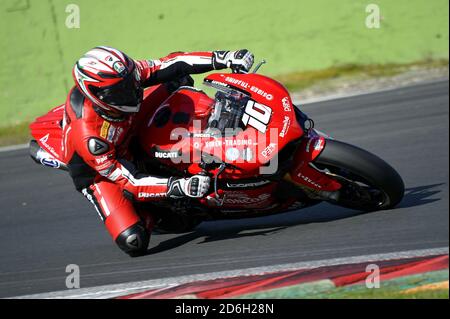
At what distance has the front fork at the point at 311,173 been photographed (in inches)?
211

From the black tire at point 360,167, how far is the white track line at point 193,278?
0.63m

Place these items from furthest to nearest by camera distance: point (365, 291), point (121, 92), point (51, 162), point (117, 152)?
1. point (51, 162)
2. point (117, 152)
3. point (121, 92)
4. point (365, 291)

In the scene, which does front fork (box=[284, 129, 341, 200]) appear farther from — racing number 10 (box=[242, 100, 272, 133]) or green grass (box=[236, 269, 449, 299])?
green grass (box=[236, 269, 449, 299])

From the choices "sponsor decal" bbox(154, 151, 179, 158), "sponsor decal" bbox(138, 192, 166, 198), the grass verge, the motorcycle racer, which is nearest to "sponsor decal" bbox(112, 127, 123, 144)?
the motorcycle racer

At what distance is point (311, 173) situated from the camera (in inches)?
213

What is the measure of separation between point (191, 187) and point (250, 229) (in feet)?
3.25

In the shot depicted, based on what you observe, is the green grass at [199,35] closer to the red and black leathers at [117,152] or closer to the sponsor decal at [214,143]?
the red and black leathers at [117,152]

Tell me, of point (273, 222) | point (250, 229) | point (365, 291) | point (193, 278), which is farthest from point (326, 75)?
point (365, 291)

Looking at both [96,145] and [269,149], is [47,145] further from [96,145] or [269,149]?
[269,149]

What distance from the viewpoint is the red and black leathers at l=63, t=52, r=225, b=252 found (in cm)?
557

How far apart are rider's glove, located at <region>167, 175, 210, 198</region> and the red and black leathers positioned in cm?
11

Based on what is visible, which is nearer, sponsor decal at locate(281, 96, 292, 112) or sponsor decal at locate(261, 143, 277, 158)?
sponsor decal at locate(261, 143, 277, 158)

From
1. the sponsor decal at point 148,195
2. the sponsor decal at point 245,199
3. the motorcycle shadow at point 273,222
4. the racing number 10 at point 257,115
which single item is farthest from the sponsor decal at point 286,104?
the sponsor decal at point 148,195

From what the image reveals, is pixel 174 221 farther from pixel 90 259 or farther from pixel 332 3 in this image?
pixel 332 3
